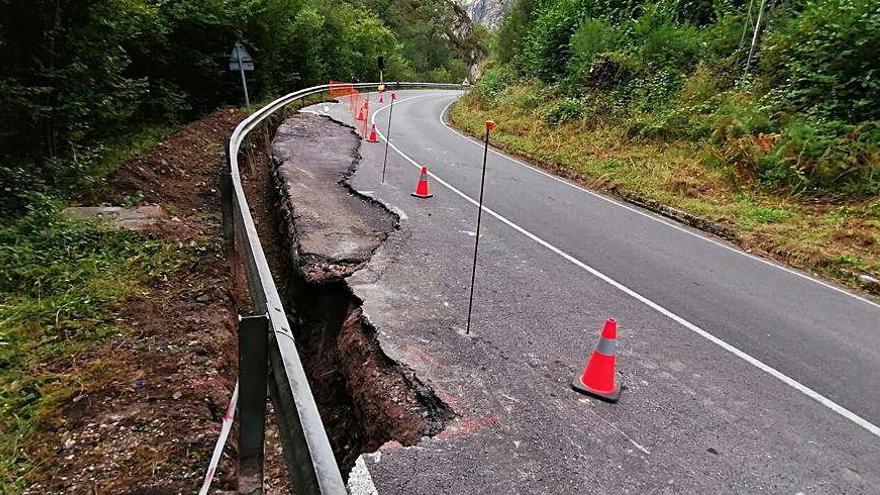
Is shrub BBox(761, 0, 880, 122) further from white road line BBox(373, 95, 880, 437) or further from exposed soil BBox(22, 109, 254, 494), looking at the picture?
exposed soil BBox(22, 109, 254, 494)

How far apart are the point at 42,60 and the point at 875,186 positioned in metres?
12.7

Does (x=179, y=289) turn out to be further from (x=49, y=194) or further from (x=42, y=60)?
(x=42, y=60)

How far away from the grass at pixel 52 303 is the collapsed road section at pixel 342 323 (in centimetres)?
144

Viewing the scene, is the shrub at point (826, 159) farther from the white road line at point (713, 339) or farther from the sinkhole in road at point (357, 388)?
the sinkhole in road at point (357, 388)

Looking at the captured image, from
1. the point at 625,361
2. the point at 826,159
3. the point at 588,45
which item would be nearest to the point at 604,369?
the point at 625,361

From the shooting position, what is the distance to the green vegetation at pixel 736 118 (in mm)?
9172

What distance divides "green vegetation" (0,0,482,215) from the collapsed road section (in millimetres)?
2784

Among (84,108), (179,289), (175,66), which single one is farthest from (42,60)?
(175,66)

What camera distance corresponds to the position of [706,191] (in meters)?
10.9

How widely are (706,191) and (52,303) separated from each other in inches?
435

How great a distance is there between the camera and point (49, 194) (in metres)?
5.97

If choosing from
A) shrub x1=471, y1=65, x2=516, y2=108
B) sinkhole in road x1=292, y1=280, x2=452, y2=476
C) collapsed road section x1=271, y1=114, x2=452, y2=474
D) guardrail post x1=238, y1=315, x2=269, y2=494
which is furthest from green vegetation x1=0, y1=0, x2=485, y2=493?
shrub x1=471, y1=65, x2=516, y2=108

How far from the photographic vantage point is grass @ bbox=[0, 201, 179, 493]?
2.98 meters

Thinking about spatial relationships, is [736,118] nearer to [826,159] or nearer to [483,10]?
[826,159]
